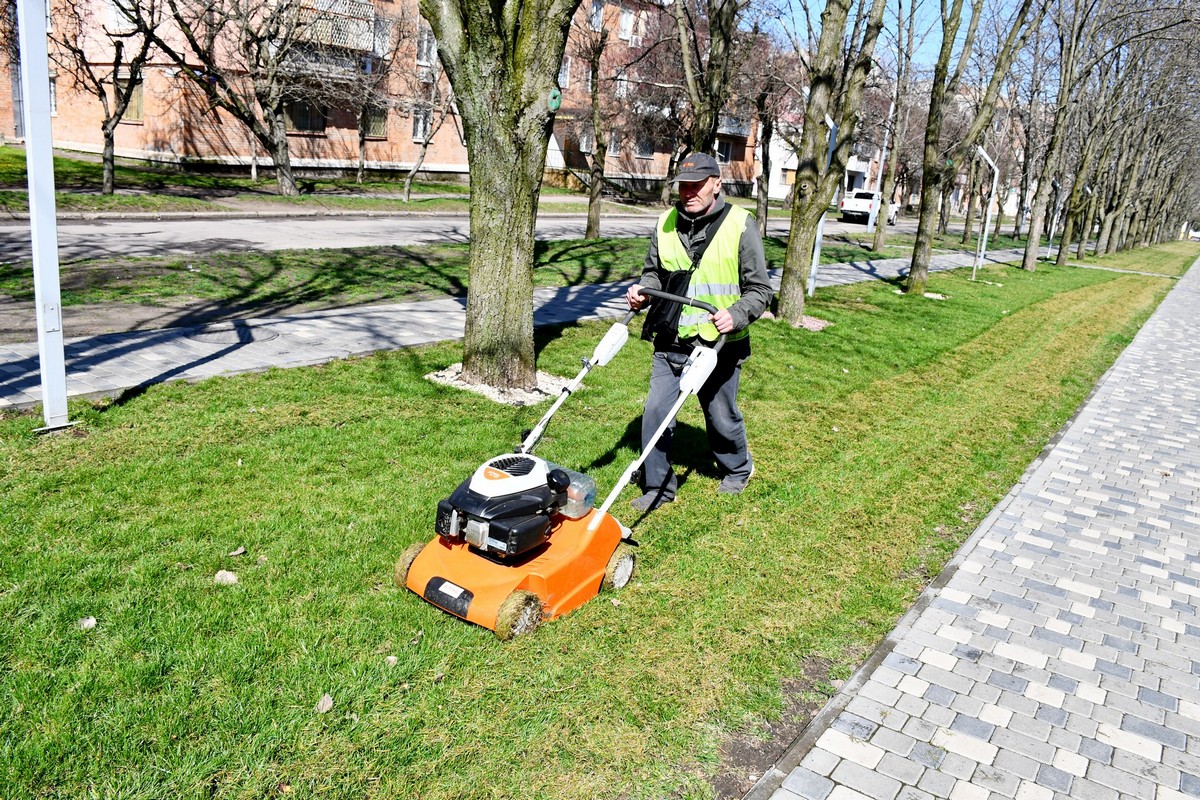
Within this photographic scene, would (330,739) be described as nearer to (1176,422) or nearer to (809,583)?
(809,583)

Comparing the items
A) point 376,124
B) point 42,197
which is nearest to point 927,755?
point 42,197

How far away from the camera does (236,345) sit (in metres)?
8.24

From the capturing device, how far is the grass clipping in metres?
7.36

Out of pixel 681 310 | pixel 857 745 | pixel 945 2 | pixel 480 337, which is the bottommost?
pixel 857 745

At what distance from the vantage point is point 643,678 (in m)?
3.74

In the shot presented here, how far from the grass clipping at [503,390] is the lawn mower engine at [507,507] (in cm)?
312

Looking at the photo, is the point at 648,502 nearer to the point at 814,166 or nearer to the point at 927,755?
the point at 927,755

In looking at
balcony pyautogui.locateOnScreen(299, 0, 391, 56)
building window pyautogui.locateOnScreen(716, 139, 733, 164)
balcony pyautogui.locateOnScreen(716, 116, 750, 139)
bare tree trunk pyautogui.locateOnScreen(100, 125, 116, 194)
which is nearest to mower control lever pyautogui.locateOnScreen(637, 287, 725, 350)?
bare tree trunk pyautogui.locateOnScreen(100, 125, 116, 194)

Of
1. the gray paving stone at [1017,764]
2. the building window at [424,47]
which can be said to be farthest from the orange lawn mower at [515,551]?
the building window at [424,47]

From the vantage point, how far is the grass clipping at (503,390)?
7.36 m

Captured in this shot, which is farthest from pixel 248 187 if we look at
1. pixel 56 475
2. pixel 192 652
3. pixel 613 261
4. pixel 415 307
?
pixel 192 652

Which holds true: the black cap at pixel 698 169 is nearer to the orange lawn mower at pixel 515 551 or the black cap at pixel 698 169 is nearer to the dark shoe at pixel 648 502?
the orange lawn mower at pixel 515 551

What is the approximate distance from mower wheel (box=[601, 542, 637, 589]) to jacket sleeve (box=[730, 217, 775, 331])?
4.71 ft

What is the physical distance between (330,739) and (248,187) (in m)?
26.5
